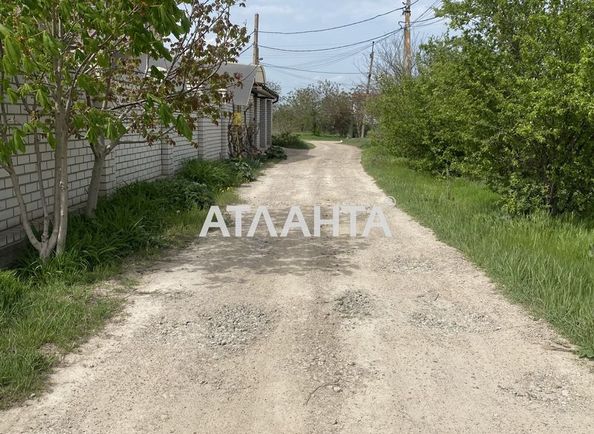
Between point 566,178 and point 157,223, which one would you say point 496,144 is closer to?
point 566,178

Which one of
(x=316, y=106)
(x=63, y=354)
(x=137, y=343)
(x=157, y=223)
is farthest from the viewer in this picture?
(x=316, y=106)

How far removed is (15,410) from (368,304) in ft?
9.08

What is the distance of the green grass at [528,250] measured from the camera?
4156 mm

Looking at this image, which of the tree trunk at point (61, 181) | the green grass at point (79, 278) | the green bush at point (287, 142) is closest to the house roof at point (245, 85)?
the green bush at point (287, 142)

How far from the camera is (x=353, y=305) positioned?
4.56 meters

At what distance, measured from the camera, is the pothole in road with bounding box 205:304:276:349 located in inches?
151

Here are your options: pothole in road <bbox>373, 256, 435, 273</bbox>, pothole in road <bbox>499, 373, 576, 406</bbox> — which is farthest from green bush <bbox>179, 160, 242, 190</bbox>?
pothole in road <bbox>499, 373, 576, 406</bbox>

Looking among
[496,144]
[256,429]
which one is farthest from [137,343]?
[496,144]

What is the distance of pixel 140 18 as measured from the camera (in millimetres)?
4523

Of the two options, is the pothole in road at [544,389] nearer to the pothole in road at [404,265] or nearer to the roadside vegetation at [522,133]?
the roadside vegetation at [522,133]

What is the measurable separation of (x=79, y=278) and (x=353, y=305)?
254cm

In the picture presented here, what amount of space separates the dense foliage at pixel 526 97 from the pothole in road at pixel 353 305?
361cm

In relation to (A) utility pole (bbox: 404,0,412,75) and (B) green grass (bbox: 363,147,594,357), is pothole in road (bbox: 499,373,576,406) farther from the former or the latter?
(A) utility pole (bbox: 404,0,412,75)

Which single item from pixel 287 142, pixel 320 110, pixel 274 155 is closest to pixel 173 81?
pixel 274 155
